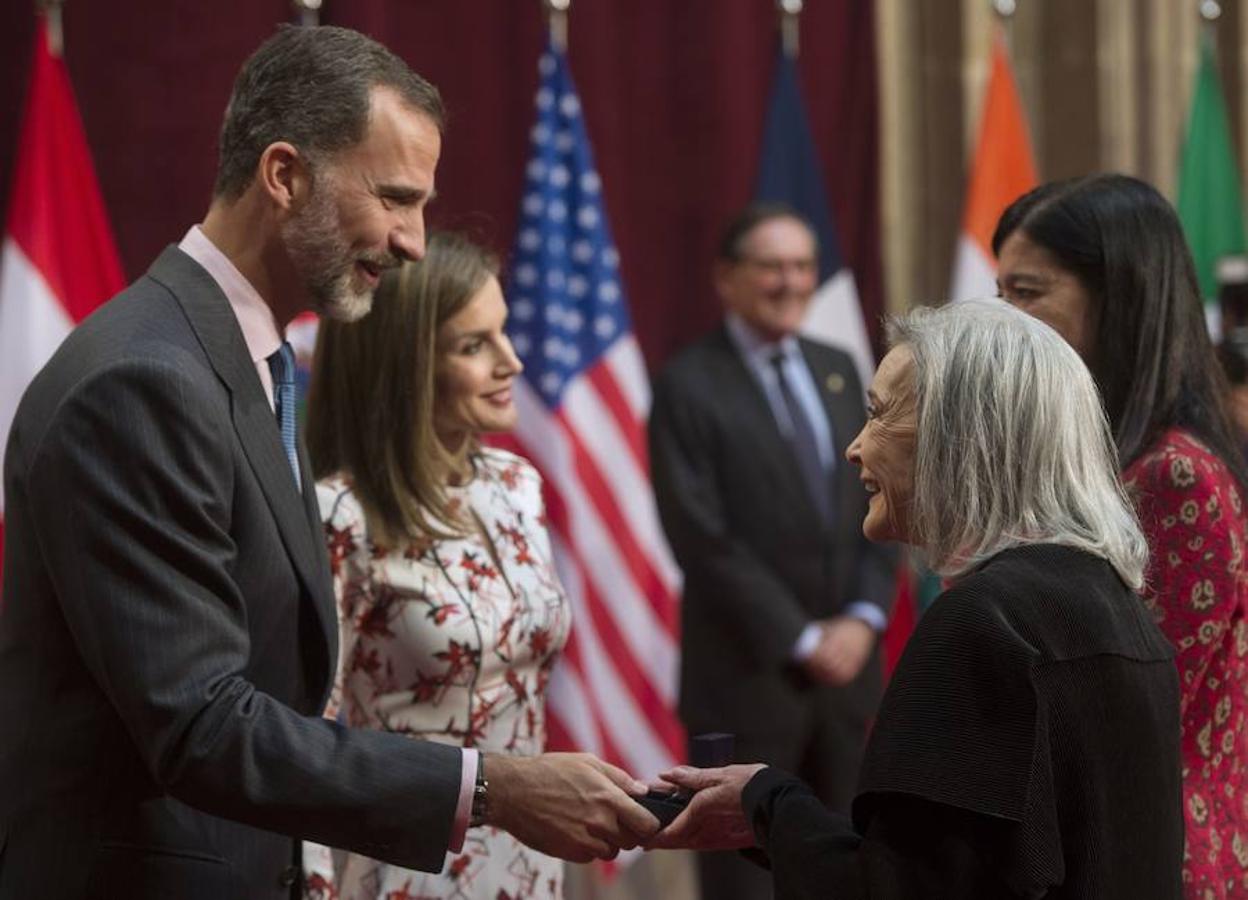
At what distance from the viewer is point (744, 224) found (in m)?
5.69

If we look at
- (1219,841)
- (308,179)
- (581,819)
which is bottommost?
(1219,841)

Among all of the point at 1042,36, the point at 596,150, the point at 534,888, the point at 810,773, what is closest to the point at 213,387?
the point at 534,888

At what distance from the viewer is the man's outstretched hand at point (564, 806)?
239 cm

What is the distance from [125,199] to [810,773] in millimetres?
2500

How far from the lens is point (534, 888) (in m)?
3.13

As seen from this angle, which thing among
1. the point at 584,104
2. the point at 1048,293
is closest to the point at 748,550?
the point at 584,104

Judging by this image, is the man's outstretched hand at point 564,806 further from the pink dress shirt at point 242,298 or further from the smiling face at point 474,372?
the smiling face at point 474,372

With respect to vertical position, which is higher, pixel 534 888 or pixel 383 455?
pixel 383 455

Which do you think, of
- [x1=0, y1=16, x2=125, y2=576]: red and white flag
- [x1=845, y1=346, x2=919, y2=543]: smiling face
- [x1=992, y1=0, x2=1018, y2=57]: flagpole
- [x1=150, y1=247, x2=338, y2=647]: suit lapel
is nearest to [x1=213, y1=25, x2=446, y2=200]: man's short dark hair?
[x1=150, y1=247, x2=338, y2=647]: suit lapel

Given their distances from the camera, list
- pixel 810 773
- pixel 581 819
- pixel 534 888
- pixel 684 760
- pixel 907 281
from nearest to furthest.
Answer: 1. pixel 581 819
2. pixel 534 888
3. pixel 810 773
4. pixel 684 760
5. pixel 907 281

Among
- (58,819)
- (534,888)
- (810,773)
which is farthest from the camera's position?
(810,773)

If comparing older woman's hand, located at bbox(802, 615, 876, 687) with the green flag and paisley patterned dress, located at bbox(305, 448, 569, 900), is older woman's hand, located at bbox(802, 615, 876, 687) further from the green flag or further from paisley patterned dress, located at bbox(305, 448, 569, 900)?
the green flag

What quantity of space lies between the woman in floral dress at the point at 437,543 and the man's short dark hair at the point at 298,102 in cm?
79

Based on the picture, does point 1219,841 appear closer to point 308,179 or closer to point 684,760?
point 308,179
